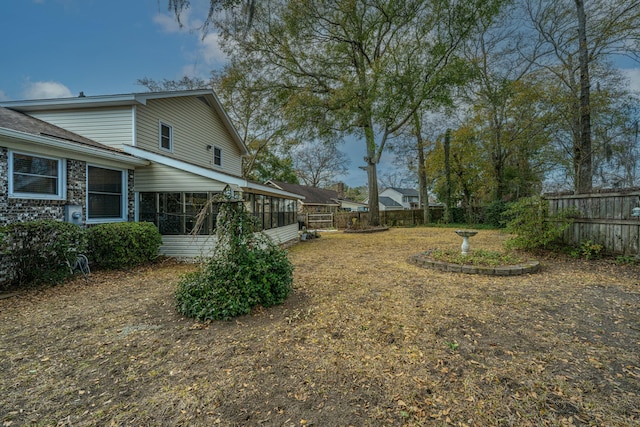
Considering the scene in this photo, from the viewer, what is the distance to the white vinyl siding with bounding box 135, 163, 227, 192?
7.66 metres

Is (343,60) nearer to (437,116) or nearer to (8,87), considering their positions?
(437,116)

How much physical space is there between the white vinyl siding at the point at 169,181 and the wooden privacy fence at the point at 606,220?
960 cm

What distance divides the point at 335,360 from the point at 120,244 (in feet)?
20.1

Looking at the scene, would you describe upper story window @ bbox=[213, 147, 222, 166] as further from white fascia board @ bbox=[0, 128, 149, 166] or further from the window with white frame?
the window with white frame

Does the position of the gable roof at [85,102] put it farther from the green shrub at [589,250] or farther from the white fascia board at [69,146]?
the green shrub at [589,250]

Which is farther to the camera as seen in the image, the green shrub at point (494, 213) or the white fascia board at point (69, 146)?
the green shrub at point (494, 213)

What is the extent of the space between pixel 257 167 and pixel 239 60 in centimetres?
1470

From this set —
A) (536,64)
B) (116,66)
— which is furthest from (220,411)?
(536,64)

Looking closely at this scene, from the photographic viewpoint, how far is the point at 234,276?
12.7 ft

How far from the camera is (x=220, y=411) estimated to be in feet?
6.70

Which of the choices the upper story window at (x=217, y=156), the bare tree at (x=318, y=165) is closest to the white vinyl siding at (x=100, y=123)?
the upper story window at (x=217, y=156)

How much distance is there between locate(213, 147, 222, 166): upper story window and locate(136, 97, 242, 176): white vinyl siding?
184mm

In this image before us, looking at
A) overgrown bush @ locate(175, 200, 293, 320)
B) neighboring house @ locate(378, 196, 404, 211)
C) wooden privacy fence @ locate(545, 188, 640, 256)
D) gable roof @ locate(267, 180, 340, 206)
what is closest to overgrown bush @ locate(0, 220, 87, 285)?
overgrown bush @ locate(175, 200, 293, 320)

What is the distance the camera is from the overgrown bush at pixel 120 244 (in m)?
6.19
